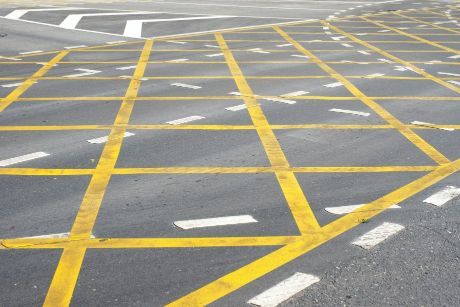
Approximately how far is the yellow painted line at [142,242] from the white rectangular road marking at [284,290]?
0.63 m

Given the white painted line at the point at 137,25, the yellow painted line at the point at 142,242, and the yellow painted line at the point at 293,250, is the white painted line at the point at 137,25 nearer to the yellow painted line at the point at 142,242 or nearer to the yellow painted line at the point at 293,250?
the yellow painted line at the point at 293,250

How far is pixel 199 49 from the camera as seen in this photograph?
15.8m

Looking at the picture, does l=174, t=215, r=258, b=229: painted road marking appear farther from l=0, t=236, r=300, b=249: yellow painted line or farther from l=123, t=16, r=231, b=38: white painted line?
l=123, t=16, r=231, b=38: white painted line

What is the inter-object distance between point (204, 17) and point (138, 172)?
1700cm

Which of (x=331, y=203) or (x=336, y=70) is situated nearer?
(x=331, y=203)

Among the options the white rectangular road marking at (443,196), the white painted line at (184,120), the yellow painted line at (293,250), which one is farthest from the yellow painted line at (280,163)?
the white rectangular road marking at (443,196)

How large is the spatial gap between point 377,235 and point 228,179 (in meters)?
1.93

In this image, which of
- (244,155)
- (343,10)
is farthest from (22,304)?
(343,10)

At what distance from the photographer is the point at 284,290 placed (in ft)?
14.5

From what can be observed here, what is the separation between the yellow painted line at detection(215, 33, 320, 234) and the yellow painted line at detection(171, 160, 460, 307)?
Answer: 200 mm

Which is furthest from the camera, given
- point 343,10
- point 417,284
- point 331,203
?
point 343,10

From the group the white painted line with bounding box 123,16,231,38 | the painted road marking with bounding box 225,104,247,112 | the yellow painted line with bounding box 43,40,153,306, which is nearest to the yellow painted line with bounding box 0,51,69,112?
the yellow painted line with bounding box 43,40,153,306

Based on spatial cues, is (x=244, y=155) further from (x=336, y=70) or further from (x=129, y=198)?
(x=336, y=70)

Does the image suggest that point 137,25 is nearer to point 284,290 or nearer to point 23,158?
point 23,158
